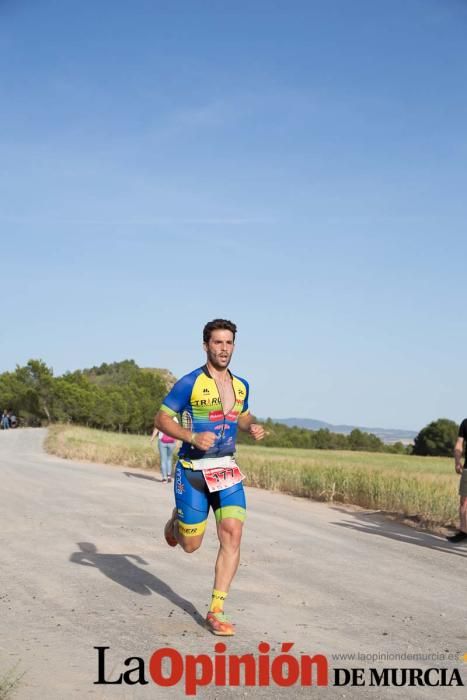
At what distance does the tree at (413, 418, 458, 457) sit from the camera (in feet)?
383

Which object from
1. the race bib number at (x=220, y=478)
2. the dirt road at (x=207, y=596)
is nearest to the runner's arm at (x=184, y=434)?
the race bib number at (x=220, y=478)

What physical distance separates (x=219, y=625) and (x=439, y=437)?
11652 centimetres

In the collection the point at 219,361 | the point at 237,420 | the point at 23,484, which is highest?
the point at 219,361

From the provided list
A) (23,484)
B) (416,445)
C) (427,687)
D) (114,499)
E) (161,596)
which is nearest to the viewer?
(427,687)

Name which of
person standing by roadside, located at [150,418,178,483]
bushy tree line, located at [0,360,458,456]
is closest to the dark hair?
person standing by roadside, located at [150,418,178,483]

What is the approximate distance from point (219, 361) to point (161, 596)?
228 centimetres

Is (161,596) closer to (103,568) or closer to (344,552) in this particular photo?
(103,568)

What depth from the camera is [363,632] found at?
625 centimetres

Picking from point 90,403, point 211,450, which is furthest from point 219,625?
point 90,403

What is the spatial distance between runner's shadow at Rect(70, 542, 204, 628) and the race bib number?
1.03 m

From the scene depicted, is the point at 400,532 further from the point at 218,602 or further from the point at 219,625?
the point at 219,625

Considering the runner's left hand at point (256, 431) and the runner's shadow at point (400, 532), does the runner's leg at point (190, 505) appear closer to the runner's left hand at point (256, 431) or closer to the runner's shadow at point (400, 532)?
the runner's left hand at point (256, 431)

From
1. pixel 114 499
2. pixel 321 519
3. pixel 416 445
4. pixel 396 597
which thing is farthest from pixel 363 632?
pixel 416 445

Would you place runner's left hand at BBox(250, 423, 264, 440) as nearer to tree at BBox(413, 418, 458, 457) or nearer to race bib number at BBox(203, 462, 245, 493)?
race bib number at BBox(203, 462, 245, 493)
